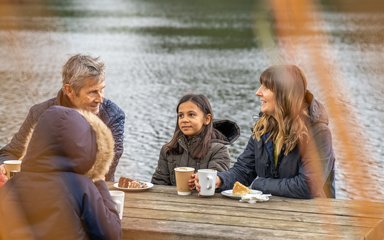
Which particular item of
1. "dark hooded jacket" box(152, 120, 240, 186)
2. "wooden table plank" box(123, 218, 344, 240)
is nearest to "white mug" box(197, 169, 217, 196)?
"wooden table plank" box(123, 218, 344, 240)

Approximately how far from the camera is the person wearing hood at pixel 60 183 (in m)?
3.71

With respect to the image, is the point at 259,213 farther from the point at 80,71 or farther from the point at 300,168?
the point at 80,71

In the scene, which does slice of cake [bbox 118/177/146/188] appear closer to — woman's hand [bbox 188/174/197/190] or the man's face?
woman's hand [bbox 188/174/197/190]

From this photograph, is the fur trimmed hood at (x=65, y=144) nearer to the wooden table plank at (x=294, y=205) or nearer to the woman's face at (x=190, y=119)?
the wooden table plank at (x=294, y=205)

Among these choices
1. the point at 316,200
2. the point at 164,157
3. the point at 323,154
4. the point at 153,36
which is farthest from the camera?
the point at 153,36

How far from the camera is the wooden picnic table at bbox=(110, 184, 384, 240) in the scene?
163 inches

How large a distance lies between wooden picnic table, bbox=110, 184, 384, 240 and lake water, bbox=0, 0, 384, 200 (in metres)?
3.01

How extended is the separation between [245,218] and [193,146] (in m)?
1.50

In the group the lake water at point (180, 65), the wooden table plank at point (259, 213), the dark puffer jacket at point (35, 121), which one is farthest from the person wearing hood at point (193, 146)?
the lake water at point (180, 65)

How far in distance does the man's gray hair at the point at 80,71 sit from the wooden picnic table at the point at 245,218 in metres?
0.82

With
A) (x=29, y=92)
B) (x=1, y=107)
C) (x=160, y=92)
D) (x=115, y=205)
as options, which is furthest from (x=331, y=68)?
(x=115, y=205)

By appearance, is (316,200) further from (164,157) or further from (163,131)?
(163,131)

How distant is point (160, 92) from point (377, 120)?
516 cm

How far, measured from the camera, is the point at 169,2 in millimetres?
61719
